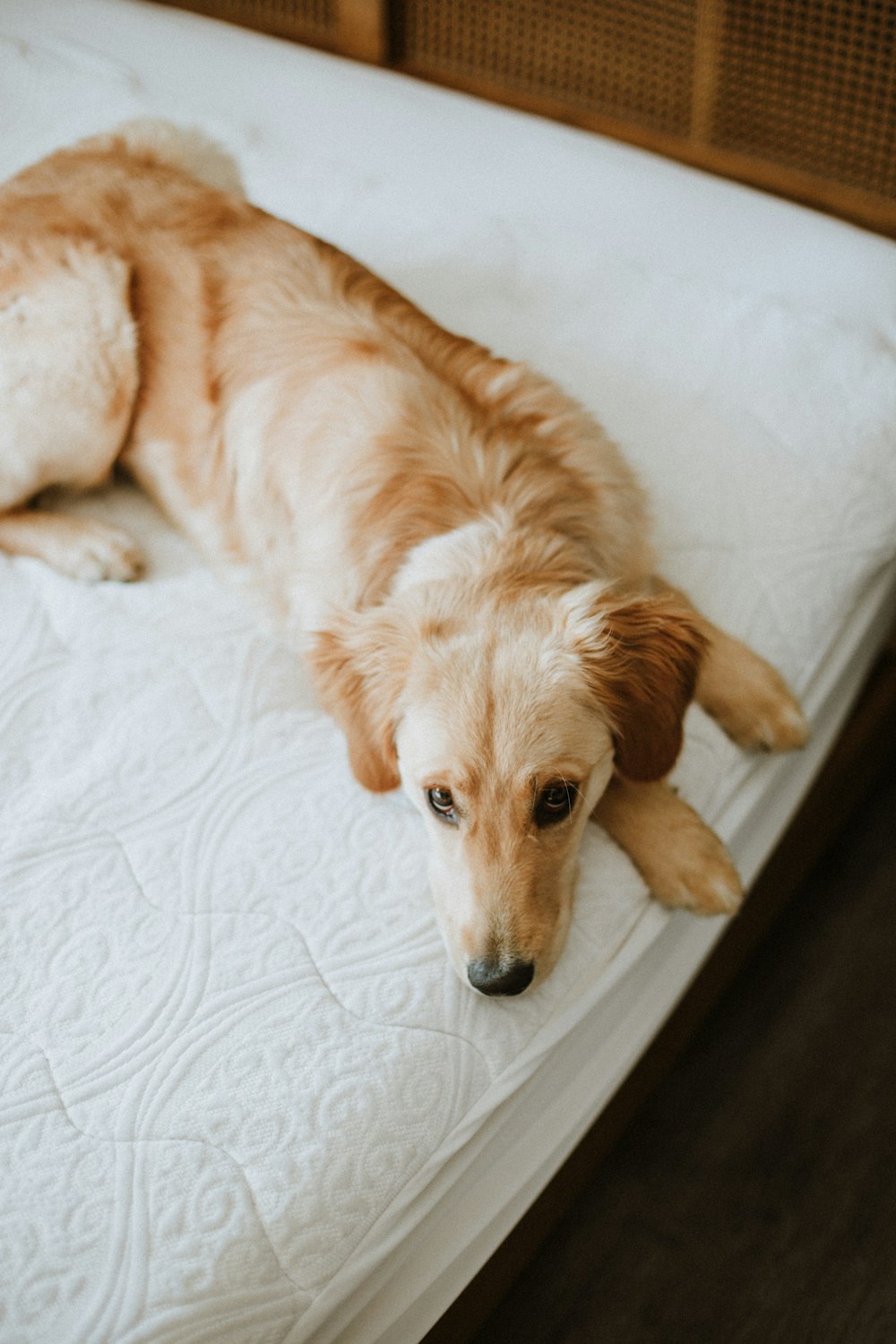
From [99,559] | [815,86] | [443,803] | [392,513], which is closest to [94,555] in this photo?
[99,559]

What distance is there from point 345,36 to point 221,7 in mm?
606

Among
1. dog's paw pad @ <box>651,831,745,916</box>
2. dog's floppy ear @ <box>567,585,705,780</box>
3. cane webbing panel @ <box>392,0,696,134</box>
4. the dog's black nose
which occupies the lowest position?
dog's paw pad @ <box>651,831,745,916</box>

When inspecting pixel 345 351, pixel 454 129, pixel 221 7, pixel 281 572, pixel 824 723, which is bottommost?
pixel 824 723

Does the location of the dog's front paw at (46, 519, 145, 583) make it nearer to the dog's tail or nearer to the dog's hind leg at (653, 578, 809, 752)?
the dog's tail

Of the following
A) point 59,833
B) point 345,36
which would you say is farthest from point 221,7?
point 59,833

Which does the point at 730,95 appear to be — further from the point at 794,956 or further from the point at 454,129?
the point at 794,956

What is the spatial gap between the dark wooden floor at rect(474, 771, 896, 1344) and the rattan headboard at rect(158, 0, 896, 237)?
2.09 meters

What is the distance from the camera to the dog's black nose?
4.66ft

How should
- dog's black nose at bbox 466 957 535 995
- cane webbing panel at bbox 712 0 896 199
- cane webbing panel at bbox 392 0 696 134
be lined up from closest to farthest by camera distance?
1. dog's black nose at bbox 466 957 535 995
2. cane webbing panel at bbox 712 0 896 199
3. cane webbing panel at bbox 392 0 696 134

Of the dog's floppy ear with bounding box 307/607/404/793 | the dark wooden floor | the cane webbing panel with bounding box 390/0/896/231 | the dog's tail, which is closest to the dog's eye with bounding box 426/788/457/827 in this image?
the dog's floppy ear with bounding box 307/607/404/793

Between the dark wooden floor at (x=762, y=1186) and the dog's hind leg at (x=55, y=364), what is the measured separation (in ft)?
5.42

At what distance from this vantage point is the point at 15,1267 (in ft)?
3.95

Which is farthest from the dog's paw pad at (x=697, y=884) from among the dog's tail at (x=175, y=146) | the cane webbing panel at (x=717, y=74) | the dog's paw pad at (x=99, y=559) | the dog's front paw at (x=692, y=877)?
the cane webbing panel at (x=717, y=74)

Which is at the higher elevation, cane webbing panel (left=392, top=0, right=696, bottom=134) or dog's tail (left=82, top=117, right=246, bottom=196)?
cane webbing panel (left=392, top=0, right=696, bottom=134)
